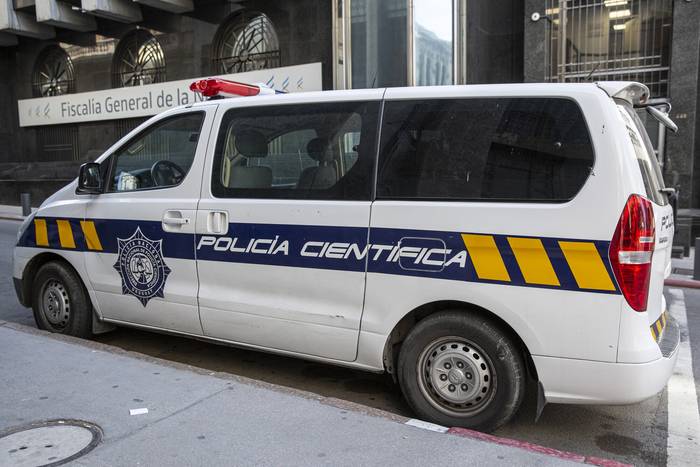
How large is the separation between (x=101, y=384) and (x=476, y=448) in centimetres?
238

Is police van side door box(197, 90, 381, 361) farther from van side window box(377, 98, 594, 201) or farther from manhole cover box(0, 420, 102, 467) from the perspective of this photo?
manhole cover box(0, 420, 102, 467)

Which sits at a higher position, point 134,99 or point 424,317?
point 134,99

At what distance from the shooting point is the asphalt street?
3.69 metres

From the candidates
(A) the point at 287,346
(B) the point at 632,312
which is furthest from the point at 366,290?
(B) the point at 632,312

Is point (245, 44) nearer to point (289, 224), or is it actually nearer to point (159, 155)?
point (159, 155)

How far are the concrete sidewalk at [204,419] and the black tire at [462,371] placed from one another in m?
0.39

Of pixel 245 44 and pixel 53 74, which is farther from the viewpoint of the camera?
pixel 53 74

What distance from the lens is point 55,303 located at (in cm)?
544

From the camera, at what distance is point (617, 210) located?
10.5 feet

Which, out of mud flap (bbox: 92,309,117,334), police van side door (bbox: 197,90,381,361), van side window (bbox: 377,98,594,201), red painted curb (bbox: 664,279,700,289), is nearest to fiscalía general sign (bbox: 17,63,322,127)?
red painted curb (bbox: 664,279,700,289)

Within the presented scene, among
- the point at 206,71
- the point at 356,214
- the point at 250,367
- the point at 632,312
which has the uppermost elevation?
the point at 206,71

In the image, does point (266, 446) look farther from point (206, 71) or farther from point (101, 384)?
point (206, 71)

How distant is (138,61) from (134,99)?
5.46ft

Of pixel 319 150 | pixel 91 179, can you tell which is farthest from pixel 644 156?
pixel 91 179
